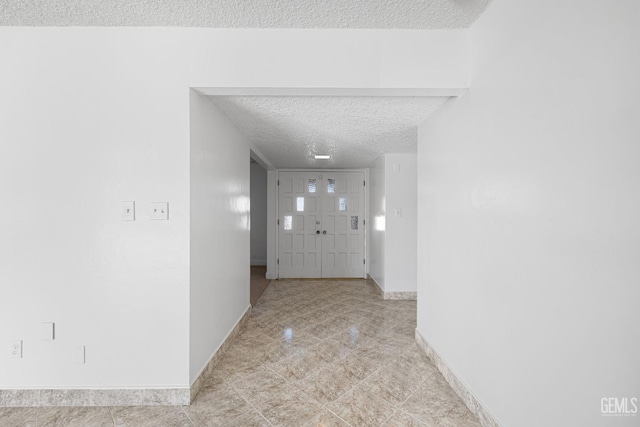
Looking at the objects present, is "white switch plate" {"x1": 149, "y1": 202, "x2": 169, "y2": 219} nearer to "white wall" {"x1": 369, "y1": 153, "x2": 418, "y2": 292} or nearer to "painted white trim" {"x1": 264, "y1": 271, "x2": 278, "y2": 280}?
"white wall" {"x1": 369, "y1": 153, "x2": 418, "y2": 292}

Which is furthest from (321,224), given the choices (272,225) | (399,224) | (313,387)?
(313,387)

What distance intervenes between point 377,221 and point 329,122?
103 inches

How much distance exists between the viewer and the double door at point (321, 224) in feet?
19.4

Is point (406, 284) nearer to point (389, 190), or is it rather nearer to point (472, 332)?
point (389, 190)

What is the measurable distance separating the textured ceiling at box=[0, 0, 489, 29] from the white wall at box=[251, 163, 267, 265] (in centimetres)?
582

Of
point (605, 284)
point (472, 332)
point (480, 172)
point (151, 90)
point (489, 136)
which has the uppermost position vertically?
point (151, 90)

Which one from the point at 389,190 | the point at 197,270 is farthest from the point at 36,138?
the point at 389,190

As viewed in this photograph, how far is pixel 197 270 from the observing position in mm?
2047

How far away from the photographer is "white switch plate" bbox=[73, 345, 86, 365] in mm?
1892

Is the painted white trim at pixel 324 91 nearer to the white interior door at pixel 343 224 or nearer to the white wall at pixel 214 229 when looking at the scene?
the white wall at pixel 214 229

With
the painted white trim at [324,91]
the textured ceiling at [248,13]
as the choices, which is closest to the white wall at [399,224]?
the painted white trim at [324,91]

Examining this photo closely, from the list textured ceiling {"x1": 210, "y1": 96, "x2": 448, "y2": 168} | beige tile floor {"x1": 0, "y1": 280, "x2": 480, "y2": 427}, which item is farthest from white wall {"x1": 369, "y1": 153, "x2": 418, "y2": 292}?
beige tile floor {"x1": 0, "y1": 280, "x2": 480, "y2": 427}

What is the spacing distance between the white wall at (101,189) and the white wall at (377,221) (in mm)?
3028

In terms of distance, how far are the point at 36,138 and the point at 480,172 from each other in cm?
303
